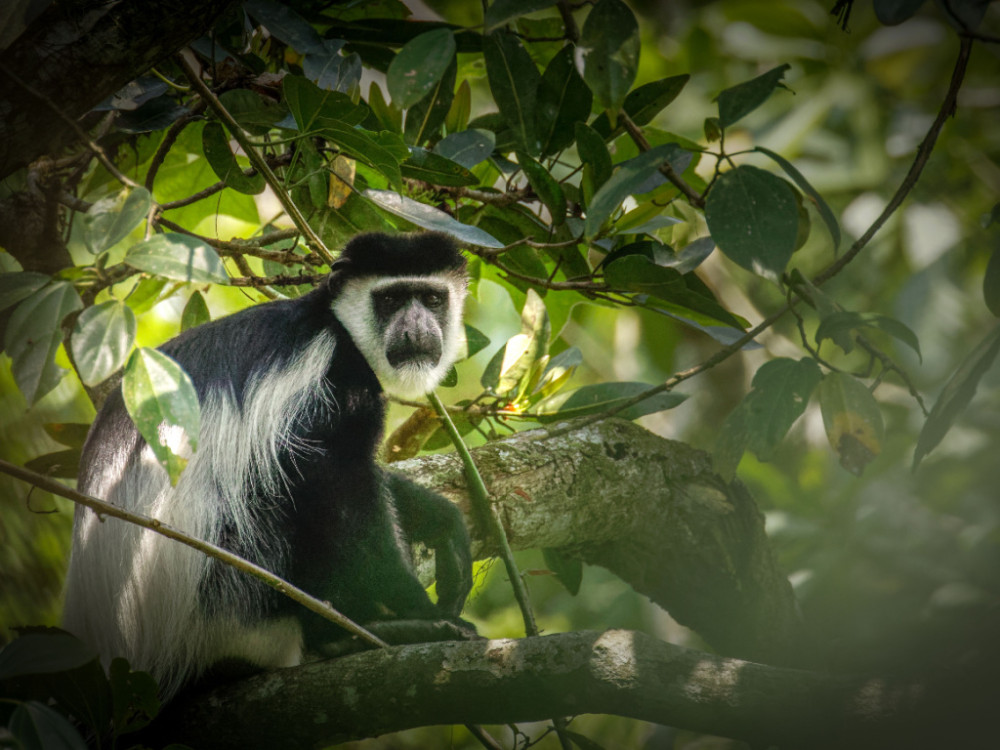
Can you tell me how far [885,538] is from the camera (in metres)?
1.73

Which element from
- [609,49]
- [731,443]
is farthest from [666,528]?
[609,49]

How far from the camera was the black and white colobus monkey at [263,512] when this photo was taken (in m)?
1.46

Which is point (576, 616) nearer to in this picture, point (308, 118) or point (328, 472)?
point (328, 472)

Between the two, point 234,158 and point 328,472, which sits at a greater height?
point 234,158

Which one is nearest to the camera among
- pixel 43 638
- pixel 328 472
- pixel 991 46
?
pixel 43 638

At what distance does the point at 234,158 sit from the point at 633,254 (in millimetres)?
894

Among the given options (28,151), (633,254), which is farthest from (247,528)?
(633,254)

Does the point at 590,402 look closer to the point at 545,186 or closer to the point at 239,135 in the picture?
the point at 545,186

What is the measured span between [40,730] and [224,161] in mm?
1177

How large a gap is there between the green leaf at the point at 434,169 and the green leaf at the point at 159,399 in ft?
2.27

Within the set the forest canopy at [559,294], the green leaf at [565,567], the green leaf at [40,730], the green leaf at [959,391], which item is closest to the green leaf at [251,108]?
the forest canopy at [559,294]

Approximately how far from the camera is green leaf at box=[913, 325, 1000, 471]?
93cm

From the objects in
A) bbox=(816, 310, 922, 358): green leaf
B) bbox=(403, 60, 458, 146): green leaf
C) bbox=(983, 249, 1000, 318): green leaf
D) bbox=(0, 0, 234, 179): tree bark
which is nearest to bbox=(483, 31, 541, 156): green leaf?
bbox=(403, 60, 458, 146): green leaf

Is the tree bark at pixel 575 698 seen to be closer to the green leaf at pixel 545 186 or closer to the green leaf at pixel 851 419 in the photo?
the green leaf at pixel 851 419
